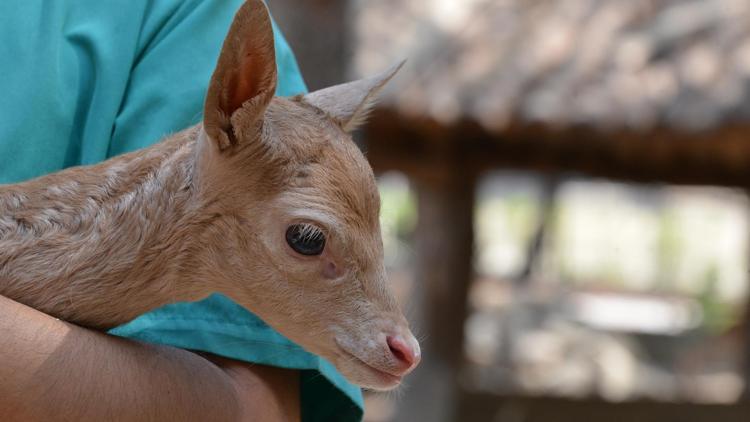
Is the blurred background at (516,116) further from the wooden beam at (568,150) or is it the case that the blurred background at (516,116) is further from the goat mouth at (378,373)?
the goat mouth at (378,373)

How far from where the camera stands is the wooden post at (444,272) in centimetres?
784

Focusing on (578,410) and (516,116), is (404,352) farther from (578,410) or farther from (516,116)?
(578,410)

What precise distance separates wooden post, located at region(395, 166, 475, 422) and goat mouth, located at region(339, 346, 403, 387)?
220 inches

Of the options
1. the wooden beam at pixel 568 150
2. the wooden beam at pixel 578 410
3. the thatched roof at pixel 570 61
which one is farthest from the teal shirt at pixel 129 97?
the wooden beam at pixel 578 410

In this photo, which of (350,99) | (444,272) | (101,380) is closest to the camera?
(101,380)

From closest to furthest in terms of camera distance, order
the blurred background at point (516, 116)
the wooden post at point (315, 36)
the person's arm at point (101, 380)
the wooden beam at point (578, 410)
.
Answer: the person's arm at point (101, 380)
the wooden post at point (315, 36)
the blurred background at point (516, 116)
the wooden beam at point (578, 410)

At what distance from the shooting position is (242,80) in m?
2.12

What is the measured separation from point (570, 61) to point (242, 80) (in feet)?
16.2

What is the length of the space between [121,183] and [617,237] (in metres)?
18.4

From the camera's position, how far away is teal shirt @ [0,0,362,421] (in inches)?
93.0

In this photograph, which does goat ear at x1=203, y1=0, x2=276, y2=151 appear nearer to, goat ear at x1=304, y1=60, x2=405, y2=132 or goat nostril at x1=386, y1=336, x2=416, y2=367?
goat ear at x1=304, y1=60, x2=405, y2=132

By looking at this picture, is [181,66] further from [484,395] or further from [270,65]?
[484,395]

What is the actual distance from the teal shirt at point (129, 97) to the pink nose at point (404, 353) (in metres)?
0.27

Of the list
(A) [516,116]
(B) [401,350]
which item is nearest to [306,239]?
(B) [401,350]
